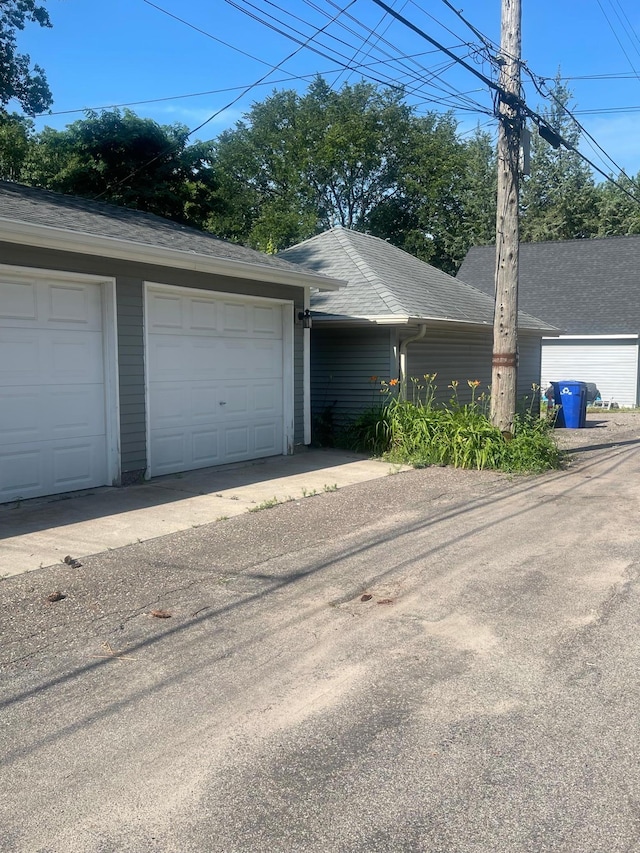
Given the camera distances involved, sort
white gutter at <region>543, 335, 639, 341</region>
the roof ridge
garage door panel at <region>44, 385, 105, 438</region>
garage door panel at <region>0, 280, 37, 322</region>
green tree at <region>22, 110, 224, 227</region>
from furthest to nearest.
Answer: white gutter at <region>543, 335, 639, 341</region>, green tree at <region>22, 110, 224, 227</region>, the roof ridge, garage door panel at <region>44, 385, 105, 438</region>, garage door panel at <region>0, 280, 37, 322</region>

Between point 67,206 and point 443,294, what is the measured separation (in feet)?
28.6

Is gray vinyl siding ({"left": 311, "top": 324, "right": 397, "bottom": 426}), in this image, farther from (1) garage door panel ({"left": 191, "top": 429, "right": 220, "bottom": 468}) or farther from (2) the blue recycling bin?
(2) the blue recycling bin

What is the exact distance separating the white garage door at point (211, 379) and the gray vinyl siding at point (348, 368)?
216cm

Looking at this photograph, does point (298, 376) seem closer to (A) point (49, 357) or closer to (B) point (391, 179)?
(A) point (49, 357)

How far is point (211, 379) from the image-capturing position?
35.5 ft

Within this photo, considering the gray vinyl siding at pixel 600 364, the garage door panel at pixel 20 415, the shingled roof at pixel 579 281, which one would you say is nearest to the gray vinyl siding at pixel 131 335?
the garage door panel at pixel 20 415

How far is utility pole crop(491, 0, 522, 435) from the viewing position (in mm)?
11469

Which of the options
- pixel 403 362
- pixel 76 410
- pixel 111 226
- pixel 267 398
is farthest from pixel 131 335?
pixel 403 362

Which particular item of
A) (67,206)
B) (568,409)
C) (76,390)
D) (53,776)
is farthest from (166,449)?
(568,409)

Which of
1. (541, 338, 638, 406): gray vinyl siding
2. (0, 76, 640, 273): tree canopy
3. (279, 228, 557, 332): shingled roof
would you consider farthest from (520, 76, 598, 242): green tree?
(279, 228, 557, 332): shingled roof

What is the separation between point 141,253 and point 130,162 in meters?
14.8

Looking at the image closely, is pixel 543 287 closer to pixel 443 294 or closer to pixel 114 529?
pixel 443 294

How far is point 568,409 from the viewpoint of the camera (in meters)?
18.1

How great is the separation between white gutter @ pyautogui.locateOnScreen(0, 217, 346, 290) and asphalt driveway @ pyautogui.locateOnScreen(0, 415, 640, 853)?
3.43 metres
